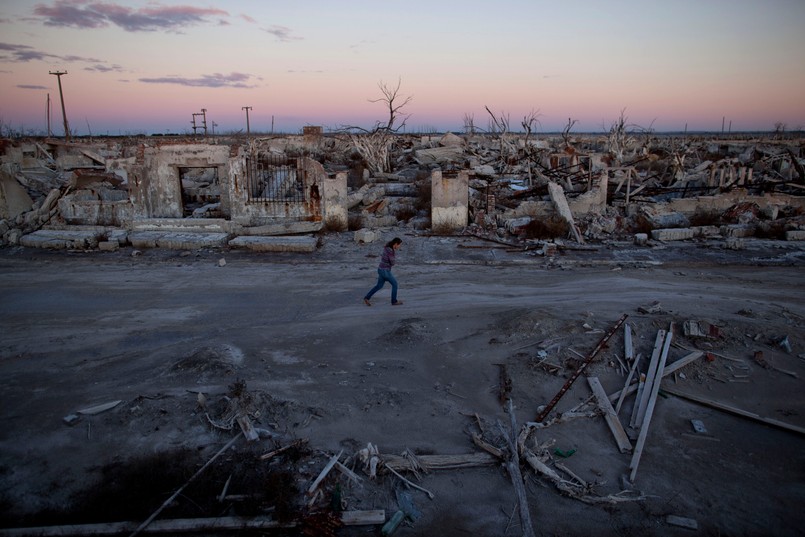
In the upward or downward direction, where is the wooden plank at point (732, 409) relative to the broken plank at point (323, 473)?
upward

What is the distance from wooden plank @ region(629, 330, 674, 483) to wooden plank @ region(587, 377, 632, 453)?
0.13 m

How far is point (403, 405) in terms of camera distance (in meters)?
6.38

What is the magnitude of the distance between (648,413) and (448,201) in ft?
33.4

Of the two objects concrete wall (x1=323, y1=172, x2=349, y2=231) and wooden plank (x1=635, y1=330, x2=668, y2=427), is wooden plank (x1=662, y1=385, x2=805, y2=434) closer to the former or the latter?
wooden plank (x1=635, y1=330, x2=668, y2=427)

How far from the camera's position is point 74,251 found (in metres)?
14.3

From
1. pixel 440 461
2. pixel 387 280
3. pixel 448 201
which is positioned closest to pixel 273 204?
pixel 448 201

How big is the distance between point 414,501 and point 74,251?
45.1 feet

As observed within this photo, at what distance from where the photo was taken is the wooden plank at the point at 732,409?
5879 mm

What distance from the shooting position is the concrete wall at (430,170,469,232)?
15266mm

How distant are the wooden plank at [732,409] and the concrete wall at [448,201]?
9.47 metres

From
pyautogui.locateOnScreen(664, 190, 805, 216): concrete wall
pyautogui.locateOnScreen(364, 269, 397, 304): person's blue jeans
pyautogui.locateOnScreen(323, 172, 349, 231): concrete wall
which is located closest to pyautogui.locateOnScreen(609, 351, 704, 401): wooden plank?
pyautogui.locateOnScreen(364, 269, 397, 304): person's blue jeans

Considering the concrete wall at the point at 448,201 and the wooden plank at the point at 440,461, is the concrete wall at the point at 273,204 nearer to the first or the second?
the concrete wall at the point at 448,201

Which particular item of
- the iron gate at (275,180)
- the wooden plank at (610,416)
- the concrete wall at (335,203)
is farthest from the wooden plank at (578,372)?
the iron gate at (275,180)

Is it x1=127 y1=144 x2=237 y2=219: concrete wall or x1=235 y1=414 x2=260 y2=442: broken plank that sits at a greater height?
x1=127 y1=144 x2=237 y2=219: concrete wall
